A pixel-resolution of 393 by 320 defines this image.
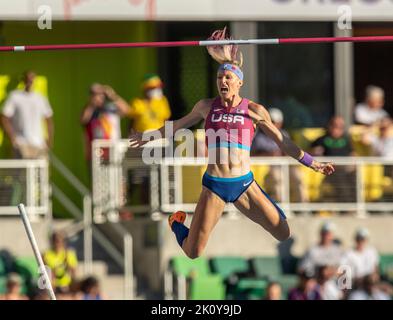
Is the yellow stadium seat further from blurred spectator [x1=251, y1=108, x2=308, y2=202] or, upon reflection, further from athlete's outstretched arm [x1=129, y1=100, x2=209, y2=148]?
athlete's outstretched arm [x1=129, y1=100, x2=209, y2=148]

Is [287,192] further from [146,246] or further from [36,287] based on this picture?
[36,287]

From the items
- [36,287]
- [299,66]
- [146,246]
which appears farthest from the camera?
[299,66]

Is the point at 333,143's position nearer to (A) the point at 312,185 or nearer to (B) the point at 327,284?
(A) the point at 312,185

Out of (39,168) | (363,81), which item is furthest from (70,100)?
(363,81)

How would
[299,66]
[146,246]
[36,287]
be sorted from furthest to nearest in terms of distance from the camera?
[299,66] < [146,246] < [36,287]

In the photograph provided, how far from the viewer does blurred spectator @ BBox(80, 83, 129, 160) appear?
2161cm

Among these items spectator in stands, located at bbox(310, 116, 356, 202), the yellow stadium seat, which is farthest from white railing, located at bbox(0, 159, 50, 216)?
spectator in stands, located at bbox(310, 116, 356, 202)

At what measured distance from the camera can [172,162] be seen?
2031 centimetres

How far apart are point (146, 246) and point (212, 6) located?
305 cm

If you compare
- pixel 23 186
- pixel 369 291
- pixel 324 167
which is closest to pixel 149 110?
pixel 23 186

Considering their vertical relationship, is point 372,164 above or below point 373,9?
below

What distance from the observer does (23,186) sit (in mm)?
22172

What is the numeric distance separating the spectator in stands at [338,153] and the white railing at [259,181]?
0.01 meters

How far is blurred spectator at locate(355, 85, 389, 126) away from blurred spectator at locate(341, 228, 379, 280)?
A: 179 centimetres
